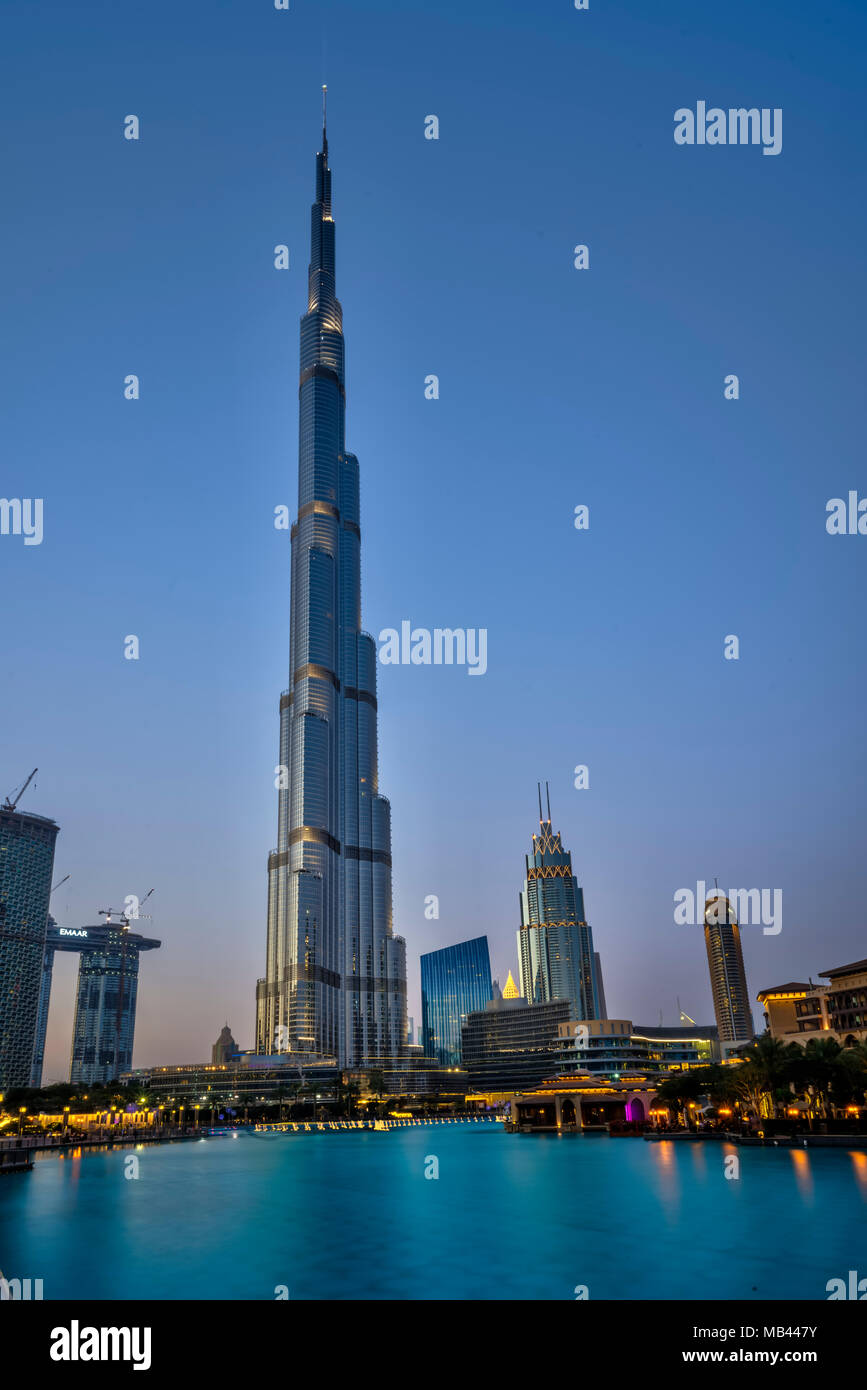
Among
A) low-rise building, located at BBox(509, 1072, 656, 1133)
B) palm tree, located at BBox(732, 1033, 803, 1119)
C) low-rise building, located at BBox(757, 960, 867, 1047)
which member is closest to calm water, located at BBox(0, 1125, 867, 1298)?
palm tree, located at BBox(732, 1033, 803, 1119)

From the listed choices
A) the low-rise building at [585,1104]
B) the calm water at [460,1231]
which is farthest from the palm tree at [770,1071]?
the low-rise building at [585,1104]

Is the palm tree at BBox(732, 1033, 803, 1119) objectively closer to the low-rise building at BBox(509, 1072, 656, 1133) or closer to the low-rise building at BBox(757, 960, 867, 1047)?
the low-rise building at BBox(757, 960, 867, 1047)

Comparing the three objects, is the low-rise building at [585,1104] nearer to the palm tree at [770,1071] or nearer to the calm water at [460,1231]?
the palm tree at [770,1071]

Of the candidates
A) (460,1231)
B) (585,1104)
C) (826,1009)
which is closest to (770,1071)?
(826,1009)

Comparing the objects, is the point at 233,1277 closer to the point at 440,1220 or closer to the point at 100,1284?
the point at 100,1284

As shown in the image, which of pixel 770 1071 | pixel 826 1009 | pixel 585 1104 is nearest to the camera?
pixel 770 1071

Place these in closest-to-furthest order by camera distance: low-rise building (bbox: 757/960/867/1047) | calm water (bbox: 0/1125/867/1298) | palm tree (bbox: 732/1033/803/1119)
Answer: calm water (bbox: 0/1125/867/1298) → palm tree (bbox: 732/1033/803/1119) → low-rise building (bbox: 757/960/867/1047)

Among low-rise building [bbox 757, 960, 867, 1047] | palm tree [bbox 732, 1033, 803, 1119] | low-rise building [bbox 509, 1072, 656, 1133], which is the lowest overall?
low-rise building [bbox 509, 1072, 656, 1133]

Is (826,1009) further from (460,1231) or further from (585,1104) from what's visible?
(460,1231)

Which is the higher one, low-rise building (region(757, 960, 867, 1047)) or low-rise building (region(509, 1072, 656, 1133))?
low-rise building (region(757, 960, 867, 1047))
